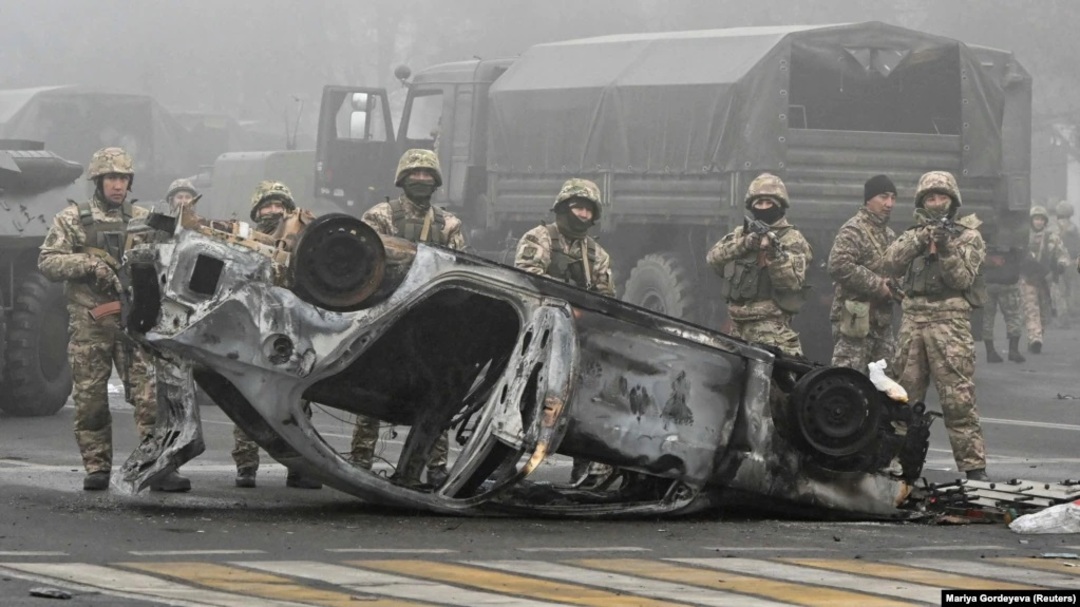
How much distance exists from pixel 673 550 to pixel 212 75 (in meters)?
52.3

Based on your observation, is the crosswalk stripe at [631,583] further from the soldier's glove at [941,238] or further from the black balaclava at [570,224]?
the soldier's glove at [941,238]

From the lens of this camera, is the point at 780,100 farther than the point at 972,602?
Yes

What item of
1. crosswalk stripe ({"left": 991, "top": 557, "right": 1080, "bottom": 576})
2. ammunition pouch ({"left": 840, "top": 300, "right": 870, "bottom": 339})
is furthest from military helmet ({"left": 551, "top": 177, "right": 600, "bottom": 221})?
crosswalk stripe ({"left": 991, "top": 557, "right": 1080, "bottom": 576})

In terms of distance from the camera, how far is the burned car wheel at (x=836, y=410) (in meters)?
9.31

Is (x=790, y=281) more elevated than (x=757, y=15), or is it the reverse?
(x=757, y=15)

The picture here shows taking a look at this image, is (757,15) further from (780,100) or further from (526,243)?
(526,243)

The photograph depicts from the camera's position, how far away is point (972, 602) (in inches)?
273

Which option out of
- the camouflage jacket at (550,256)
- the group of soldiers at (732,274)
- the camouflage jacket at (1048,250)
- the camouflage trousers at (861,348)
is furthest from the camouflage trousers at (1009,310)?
the camouflage jacket at (550,256)

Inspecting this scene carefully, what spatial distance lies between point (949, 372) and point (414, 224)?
126 inches

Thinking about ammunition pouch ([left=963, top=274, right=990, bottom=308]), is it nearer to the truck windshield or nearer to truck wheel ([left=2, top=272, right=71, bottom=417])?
truck wheel ([left=2, top=272, right=71, bottom=417])

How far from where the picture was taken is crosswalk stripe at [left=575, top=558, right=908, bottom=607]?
7.01 meters

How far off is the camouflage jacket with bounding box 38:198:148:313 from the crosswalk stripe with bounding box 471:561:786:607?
4.00m

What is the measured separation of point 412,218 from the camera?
11414 mm

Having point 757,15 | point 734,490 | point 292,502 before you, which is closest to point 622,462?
point 734,490
